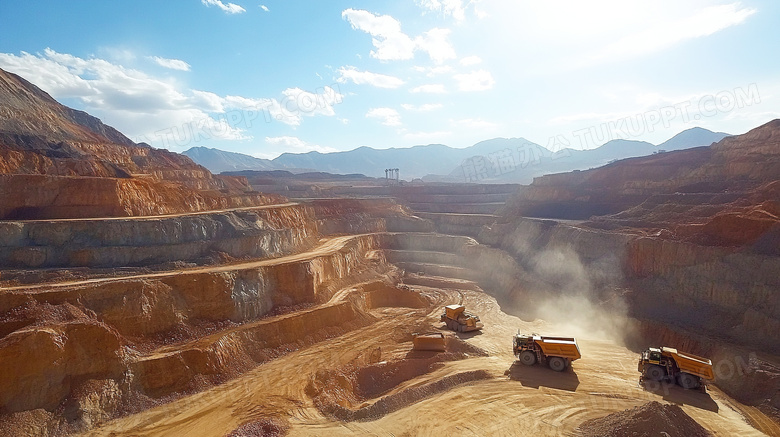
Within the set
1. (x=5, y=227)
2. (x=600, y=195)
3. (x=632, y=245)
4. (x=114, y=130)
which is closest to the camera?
(x=5, y=227)

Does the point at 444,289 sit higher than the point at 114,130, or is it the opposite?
the point at 114,130

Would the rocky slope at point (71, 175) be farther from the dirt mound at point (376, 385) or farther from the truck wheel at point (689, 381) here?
the truck wheel at point (689, 381)

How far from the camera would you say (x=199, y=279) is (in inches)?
994

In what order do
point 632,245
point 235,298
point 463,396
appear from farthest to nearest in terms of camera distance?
1. point 632,245
2. point 235,298
3. point 463,396

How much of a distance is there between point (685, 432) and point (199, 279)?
25.8m

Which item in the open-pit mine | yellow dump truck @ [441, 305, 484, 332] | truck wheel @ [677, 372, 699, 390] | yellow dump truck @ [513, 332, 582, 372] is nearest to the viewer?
the open-pit mine

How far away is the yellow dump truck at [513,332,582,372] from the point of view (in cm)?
2094

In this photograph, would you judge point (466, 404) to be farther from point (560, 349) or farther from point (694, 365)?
point (694, 365)

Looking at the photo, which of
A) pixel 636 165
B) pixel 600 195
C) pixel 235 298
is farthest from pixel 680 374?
pixel 636 165

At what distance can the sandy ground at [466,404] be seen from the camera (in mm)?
16328

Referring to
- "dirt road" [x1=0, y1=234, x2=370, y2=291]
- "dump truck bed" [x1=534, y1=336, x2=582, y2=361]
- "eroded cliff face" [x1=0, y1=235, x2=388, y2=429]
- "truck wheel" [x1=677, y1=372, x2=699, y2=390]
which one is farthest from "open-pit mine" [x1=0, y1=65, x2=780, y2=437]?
"dump truck bed" [x1=534, y1=336, x2=582, y2=361]

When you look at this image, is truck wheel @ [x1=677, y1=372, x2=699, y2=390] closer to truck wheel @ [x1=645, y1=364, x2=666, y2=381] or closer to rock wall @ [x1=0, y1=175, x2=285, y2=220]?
truck wheel @ [x1=645, y1=364, x2=666, y2=381]

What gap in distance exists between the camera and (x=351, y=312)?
103ft

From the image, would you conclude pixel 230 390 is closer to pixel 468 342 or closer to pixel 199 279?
pixel 199 279
